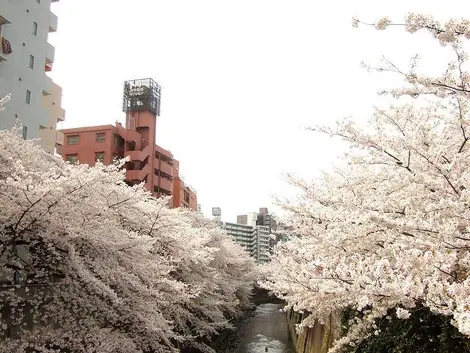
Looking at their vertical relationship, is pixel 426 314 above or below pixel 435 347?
above

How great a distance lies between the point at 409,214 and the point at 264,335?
23.0m

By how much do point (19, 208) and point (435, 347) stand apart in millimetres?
7287

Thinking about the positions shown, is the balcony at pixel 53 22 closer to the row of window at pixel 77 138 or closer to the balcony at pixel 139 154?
the row of window at pixel 77 138

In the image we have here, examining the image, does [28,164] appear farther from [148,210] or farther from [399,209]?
[399,209]

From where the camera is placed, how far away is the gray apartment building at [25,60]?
18.4m

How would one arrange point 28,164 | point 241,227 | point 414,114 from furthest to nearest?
point 241,227 → point 28,164 → point 414,114

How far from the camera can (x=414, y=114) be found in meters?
7.44

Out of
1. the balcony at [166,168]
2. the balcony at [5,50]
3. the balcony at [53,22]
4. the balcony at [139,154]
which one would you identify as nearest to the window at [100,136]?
the balcony at [139,154]

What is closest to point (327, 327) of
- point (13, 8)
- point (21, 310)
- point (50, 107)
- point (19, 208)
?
point (21, 310)

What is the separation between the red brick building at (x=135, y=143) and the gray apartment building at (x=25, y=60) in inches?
529

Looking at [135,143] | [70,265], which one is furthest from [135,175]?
[70,265]

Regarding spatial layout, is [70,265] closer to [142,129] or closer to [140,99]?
[142,129]

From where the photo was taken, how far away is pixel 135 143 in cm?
3731

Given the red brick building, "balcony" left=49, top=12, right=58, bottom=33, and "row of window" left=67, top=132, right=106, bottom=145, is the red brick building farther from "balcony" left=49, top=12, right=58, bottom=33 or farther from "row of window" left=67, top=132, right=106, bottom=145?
"balcony" left=49, top=12, right=58, bottom=33
